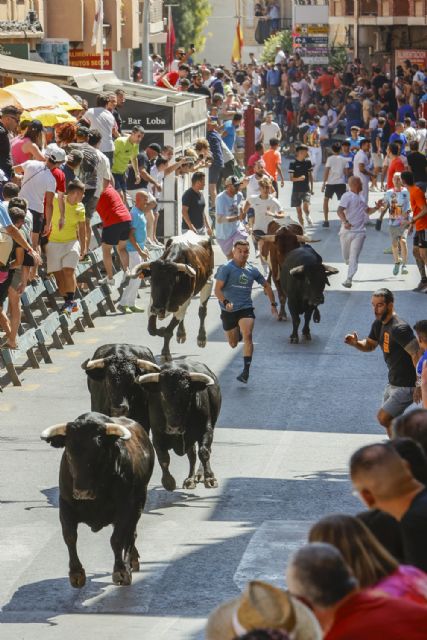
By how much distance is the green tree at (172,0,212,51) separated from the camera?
276 feet

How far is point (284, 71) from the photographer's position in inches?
2319

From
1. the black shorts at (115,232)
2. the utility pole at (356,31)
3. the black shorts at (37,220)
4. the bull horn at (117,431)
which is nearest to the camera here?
the bull horn at (117,431)

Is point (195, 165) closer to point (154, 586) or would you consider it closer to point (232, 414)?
point (232, 414)

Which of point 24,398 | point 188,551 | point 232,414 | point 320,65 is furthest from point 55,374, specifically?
point 320,65

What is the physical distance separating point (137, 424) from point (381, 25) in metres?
49.5

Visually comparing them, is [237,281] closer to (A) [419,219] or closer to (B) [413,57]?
(A) [419,219]

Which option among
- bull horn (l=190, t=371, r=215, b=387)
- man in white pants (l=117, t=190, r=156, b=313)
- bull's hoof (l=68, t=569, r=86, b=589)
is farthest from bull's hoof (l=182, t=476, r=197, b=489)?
man in white pants (l=117, t=190, r=156, b=313)

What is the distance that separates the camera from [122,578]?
11.9 metres

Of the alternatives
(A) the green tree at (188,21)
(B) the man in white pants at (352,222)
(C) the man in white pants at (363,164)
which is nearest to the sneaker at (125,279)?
(B) the man in white pants at (352,222)

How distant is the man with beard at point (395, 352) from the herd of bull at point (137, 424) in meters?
1.52

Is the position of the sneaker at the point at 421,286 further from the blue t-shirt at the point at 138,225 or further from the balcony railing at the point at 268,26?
the balcony railing at the point at 268,26

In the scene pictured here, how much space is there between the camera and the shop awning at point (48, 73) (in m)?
29.7

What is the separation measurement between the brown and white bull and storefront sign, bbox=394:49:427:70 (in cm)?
3413

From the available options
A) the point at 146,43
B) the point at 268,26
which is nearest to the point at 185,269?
the point at 146,43
